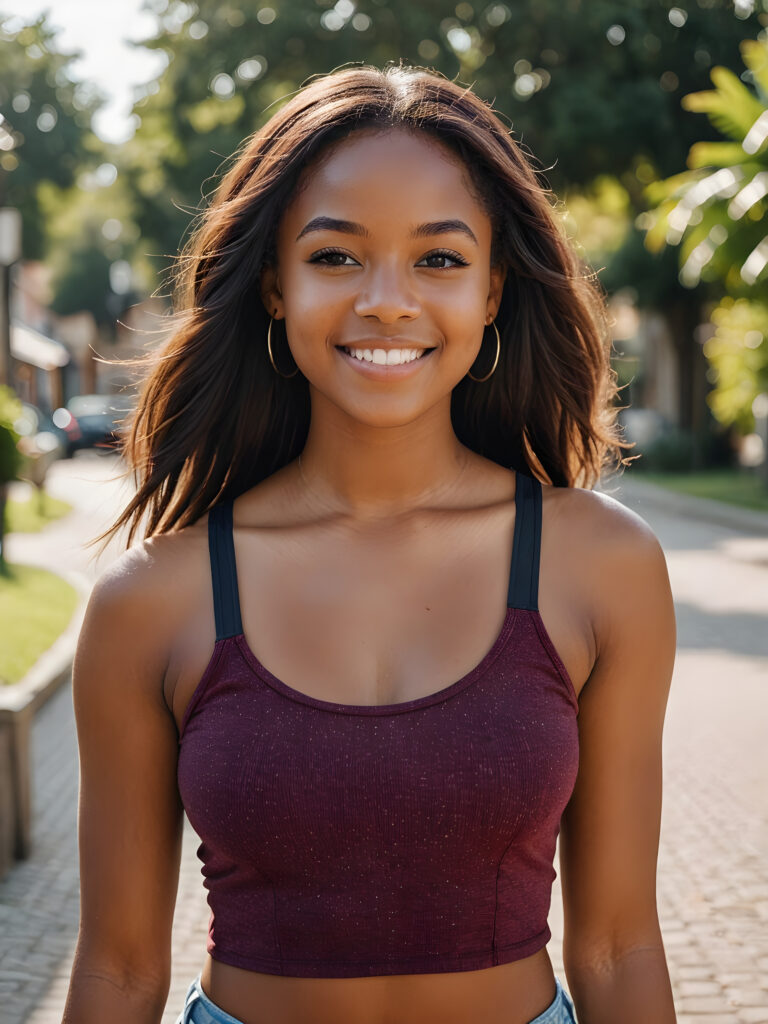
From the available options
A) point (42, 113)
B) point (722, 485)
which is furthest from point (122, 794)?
point (42, 113)

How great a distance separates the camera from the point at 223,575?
2027 millimetres

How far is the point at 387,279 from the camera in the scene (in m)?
1.98

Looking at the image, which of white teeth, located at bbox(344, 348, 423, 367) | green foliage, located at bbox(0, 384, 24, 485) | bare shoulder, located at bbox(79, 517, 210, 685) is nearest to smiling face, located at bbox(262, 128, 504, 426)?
white teeth, located at bbox(344, 348, 423, 367)

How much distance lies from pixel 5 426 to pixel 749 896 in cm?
838

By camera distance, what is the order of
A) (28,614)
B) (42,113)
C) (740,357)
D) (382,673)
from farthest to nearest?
1. (42,113)
2. (740,357)
3. (28,614)
4. (382,673)

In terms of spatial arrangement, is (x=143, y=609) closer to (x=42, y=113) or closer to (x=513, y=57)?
(x=513, y=57)

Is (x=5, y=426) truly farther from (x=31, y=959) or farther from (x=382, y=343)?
(x=382, y=343)

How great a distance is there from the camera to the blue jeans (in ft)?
6.23

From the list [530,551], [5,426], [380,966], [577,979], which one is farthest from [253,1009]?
[5,426]

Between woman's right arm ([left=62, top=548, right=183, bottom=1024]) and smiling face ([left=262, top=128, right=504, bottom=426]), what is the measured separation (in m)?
0.41

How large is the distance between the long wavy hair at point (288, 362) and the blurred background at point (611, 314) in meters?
0.28

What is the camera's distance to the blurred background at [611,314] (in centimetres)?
498

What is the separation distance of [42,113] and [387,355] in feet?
150

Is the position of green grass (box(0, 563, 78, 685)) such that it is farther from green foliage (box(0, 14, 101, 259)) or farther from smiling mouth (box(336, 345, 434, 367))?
green foliage (box(0, 14, 101, 259))
